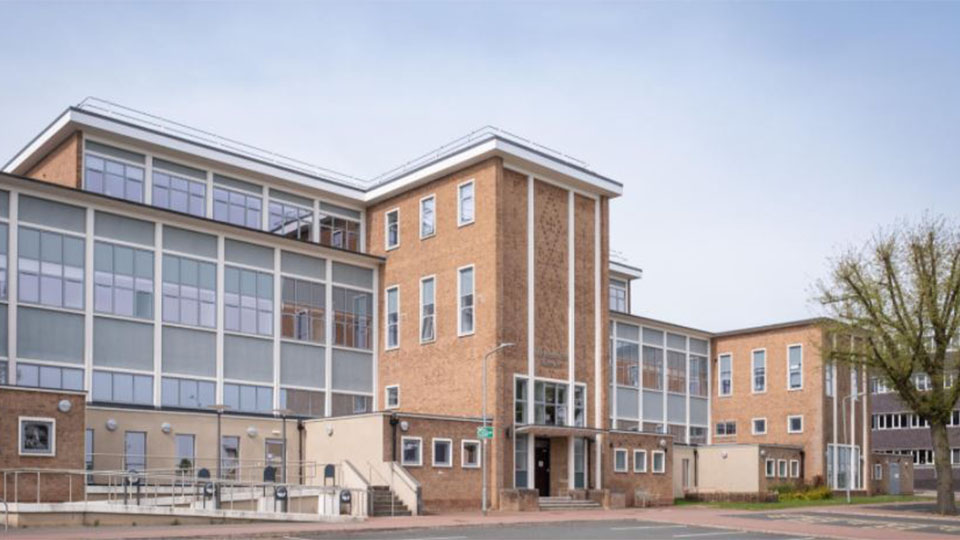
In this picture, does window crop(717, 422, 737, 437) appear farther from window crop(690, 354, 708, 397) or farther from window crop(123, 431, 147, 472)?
window crop(123, 431, 147, 472)

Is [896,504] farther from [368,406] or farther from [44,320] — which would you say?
[44,320]

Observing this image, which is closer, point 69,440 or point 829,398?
point 69,440

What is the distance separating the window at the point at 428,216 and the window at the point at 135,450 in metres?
16.5

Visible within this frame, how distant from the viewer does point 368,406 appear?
5091 centimetres

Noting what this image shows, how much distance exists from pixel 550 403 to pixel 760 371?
2498 centimetres

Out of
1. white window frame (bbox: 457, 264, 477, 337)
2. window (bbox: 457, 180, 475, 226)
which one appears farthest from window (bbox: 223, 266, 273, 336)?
window (bbox: 457, 180, 475, 226)

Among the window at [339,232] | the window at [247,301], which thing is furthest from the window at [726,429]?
the window at [247,301]

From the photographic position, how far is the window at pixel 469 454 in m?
43.4

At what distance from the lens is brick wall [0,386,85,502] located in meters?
32.0

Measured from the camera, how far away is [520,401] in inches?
1836

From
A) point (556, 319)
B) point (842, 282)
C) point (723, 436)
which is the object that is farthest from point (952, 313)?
point (723, 436)

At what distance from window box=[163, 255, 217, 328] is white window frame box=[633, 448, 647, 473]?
20.7 metres

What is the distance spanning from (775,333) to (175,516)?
4624cm

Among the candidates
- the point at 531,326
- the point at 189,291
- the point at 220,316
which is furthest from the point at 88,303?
the point at 531,326
